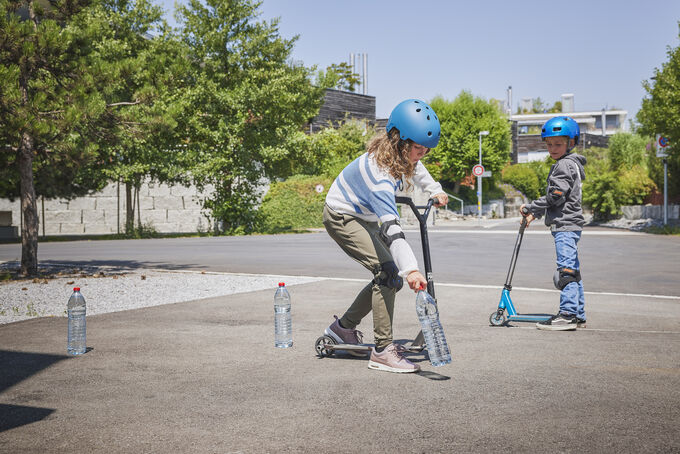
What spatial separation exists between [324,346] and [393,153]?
1620 millimetres

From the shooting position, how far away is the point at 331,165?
136 ft

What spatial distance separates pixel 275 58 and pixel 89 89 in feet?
60.8

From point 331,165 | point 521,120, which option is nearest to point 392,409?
point 331,165

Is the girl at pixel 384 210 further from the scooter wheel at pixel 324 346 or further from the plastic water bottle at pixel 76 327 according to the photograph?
the plastic water bottle at pixel 76 327

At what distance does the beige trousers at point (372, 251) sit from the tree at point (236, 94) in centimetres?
2305

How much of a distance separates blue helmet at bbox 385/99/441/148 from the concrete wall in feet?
97.1

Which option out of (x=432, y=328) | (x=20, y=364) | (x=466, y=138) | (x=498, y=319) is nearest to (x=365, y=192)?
(x=432, y=328)

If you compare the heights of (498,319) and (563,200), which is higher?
(563,200)

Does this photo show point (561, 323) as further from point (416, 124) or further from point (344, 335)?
point (416, 124)

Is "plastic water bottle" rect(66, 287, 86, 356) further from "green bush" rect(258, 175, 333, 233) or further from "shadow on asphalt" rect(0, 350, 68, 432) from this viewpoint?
"green bush" rect(258, 175, 333, 233)

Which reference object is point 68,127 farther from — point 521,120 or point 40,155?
point 521,120

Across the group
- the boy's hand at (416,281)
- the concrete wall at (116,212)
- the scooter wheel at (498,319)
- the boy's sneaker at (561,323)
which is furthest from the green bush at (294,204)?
the boy's hand at (416,281)

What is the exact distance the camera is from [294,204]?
3547cm

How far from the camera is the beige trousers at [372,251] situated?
14.7ft
